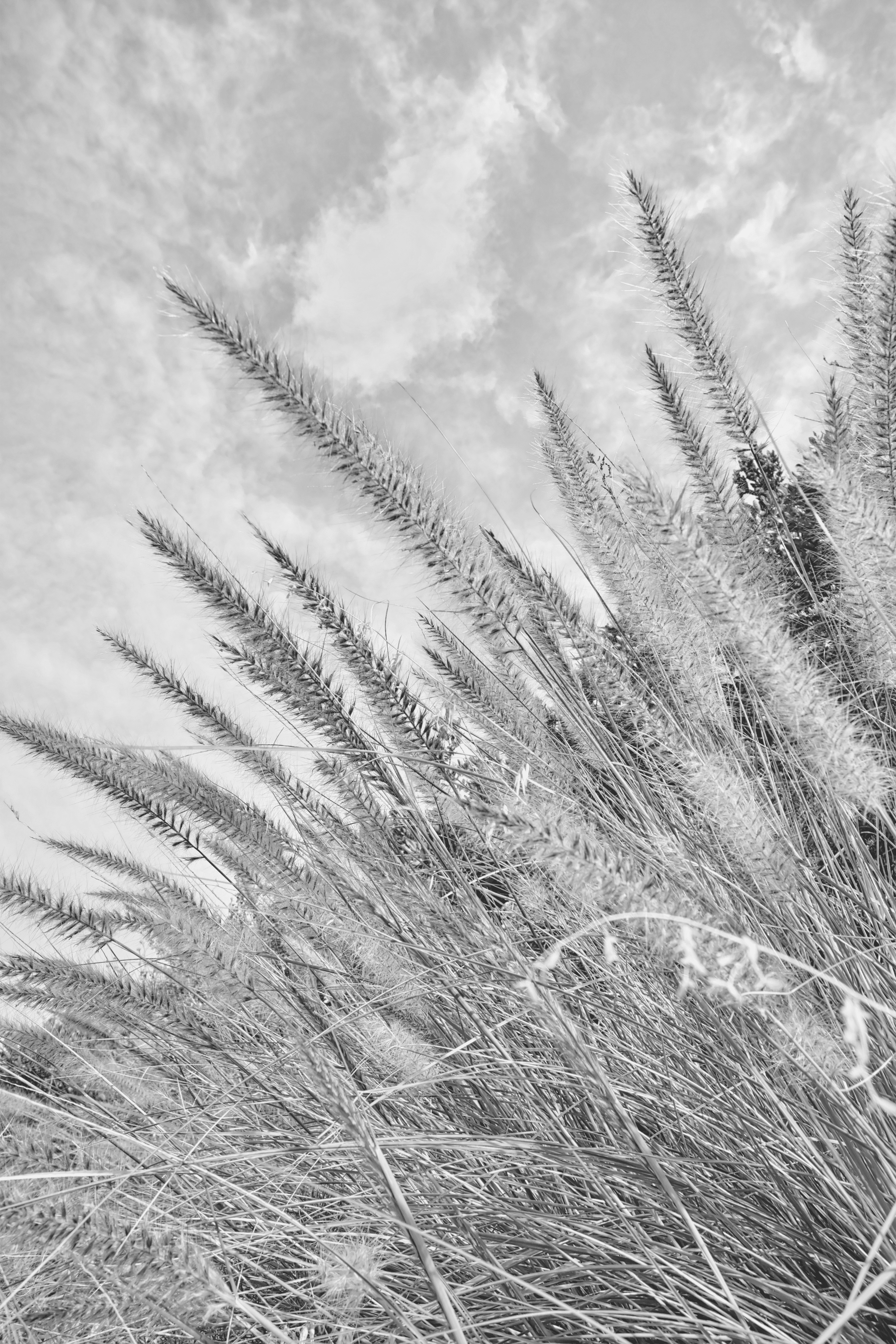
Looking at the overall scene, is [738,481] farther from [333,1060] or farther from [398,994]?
[333,1060]

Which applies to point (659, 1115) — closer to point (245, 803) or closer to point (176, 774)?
point (245, 803)

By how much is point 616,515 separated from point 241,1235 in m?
1.75

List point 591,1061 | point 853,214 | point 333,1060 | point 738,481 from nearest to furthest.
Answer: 1. point 591,1061
2. point 333,1060
3. point 853,214
4. point 738,481

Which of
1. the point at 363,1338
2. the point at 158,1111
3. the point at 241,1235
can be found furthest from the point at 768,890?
the point at 158,1111

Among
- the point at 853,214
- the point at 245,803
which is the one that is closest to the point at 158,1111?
the point at 245,803

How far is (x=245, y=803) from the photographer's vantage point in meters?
2.47

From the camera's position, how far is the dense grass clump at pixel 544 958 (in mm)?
1064

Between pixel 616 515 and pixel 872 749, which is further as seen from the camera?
pixel 616 515

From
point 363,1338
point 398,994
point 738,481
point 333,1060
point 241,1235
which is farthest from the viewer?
point 738,481

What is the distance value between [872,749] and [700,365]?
113cm

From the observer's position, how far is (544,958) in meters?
0.95

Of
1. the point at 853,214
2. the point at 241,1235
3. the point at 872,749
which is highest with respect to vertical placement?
the point at 853,214

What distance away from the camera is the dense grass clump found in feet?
3.49

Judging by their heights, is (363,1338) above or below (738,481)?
below
